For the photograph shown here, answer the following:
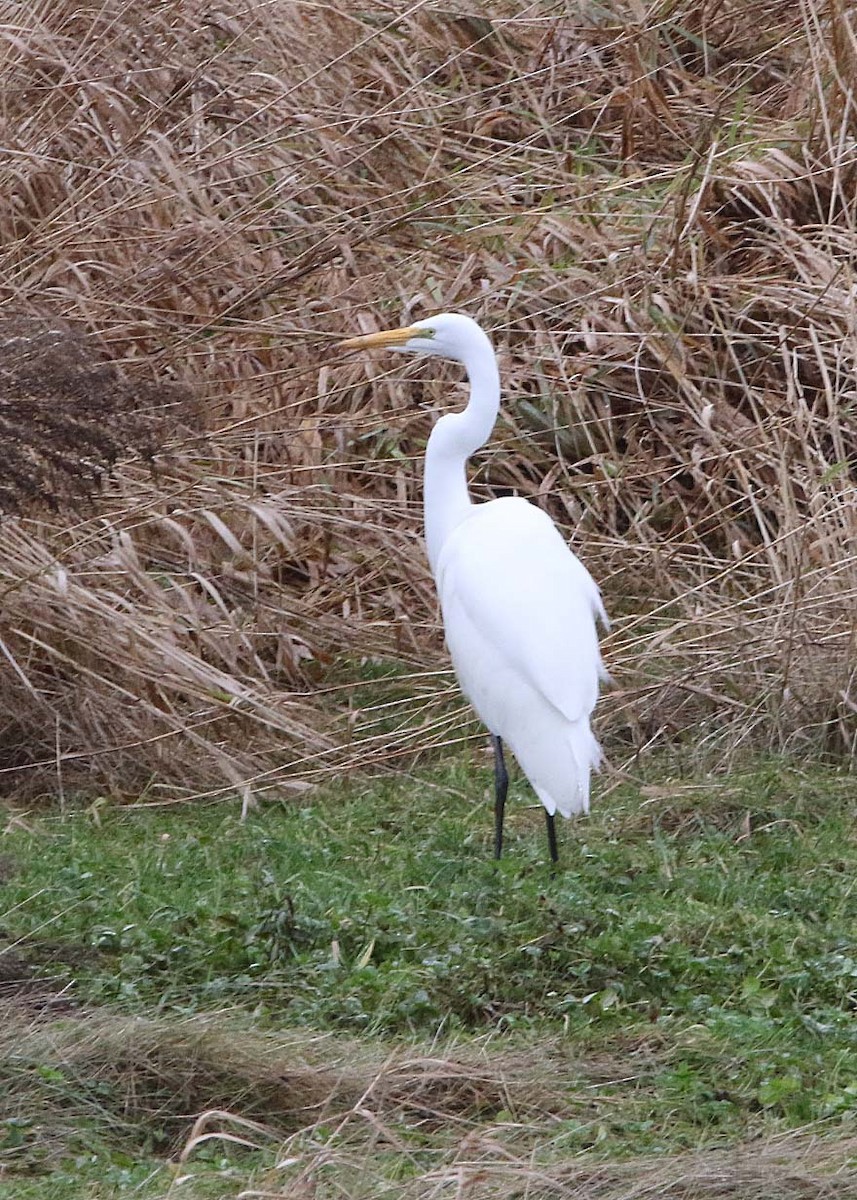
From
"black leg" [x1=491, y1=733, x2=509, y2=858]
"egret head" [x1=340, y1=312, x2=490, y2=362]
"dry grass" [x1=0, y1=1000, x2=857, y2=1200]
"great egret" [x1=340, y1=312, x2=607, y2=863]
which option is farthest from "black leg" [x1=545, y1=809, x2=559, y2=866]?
"egret head" [x1=340, y1=312, x2=490, y2=362]

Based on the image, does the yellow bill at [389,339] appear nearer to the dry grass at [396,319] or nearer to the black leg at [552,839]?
the dry grass at [396,319]

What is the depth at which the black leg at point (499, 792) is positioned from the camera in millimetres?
3857

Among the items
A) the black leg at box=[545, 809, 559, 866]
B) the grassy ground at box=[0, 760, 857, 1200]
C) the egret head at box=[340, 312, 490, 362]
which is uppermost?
the egret head at box=[340, 312, 490, 362]

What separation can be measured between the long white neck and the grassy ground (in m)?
0.70

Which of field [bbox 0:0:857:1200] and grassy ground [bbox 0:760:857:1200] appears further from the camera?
field [bbox 0:0:857:1200]

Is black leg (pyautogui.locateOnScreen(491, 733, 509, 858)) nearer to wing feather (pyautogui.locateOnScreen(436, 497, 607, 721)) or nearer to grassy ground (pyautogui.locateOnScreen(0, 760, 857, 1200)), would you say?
grassy ground (pyautogui.locateOnScreen(0, 760, 857, 1200))

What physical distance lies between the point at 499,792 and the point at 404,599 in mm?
1550

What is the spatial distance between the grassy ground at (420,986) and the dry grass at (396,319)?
41 cm

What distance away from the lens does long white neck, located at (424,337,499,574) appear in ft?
14.3

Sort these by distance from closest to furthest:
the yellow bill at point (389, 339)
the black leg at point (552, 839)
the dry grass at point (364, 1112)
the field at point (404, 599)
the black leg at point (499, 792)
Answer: the dry grass at point (364, 1112) → the field at point (404, 599) → the black leg at point (552, 839) → the black leg at point (499, 792) → the yellow bill at point (389, 339)

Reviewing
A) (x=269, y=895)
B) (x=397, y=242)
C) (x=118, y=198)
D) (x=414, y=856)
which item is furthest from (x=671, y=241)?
(x=269, y=895)

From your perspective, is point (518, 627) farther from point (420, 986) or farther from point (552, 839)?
point (420, 986)

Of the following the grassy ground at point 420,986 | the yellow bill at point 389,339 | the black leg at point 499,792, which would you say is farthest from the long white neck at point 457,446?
the grassy ground at point 420,986

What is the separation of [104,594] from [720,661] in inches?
63.1
